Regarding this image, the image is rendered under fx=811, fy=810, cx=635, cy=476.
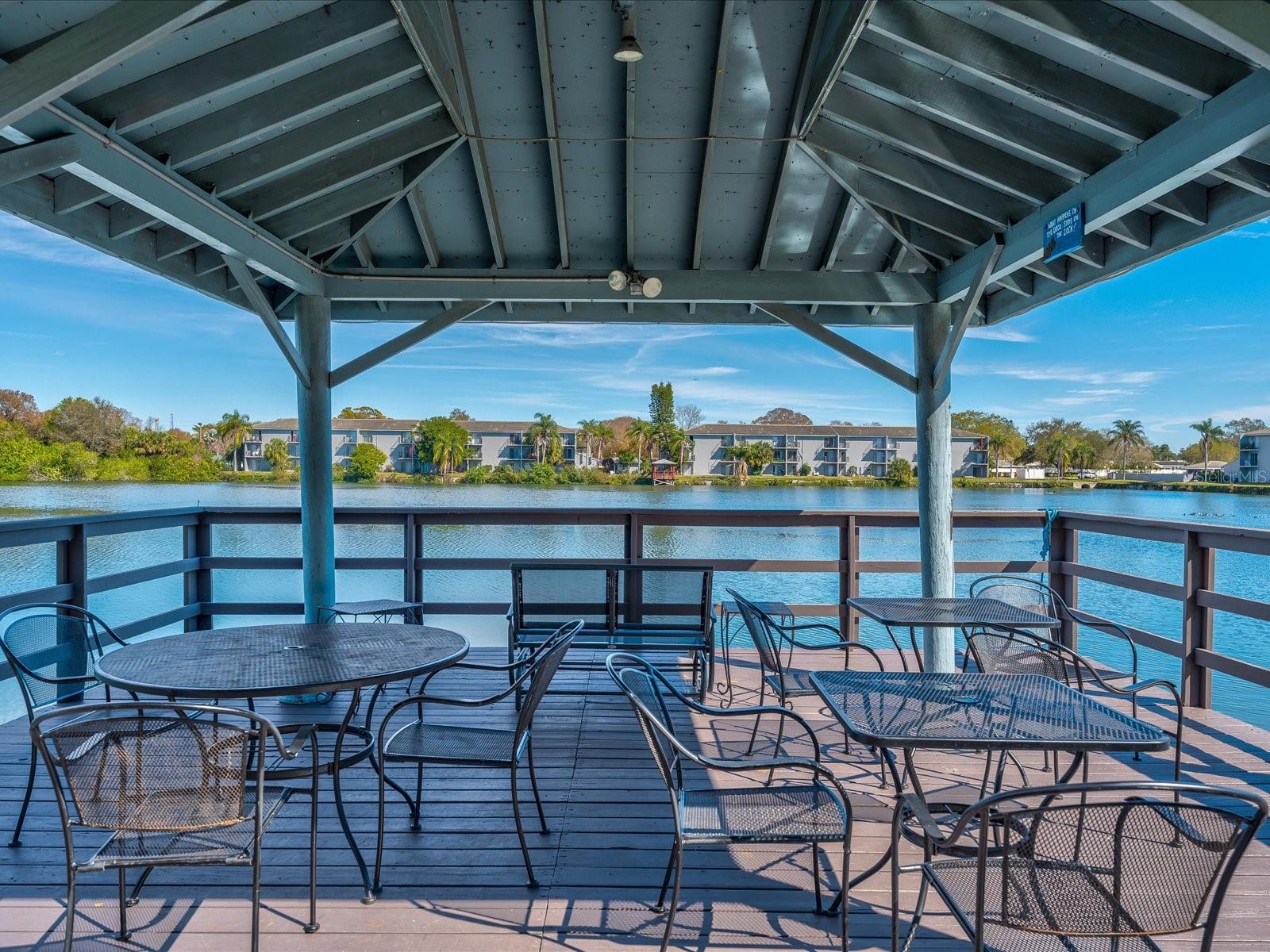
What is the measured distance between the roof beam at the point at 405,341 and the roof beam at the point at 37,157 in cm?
247

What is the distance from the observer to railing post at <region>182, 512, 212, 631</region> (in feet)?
19.4

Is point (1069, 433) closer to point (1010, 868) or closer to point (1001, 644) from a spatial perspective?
point (1001, 644)

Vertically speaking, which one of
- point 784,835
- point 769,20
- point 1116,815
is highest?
point 769,20

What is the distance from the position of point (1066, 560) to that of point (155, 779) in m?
5.81

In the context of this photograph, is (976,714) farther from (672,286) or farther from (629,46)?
(672,286)

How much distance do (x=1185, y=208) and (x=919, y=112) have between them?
4.20 feet

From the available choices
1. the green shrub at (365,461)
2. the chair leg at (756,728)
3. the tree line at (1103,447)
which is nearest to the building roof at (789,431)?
the tree line at (1103,447)

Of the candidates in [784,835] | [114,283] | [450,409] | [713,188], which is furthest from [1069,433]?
[114,283]

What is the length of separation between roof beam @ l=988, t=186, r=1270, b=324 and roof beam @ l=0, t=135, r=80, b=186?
4591mm

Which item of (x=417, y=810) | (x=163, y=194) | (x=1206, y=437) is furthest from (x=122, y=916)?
(x=1206, y=437)

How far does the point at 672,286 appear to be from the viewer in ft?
17.6

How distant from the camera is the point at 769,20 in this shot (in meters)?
3.77

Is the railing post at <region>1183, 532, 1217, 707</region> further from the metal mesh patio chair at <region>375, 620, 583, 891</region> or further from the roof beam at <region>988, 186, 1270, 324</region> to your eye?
the metal mesh patio chair at <region>375, 620, 583, 891</region>

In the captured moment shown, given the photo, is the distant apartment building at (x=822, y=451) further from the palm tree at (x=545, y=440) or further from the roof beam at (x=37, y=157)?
the roof beam at (x=37, y=157)
